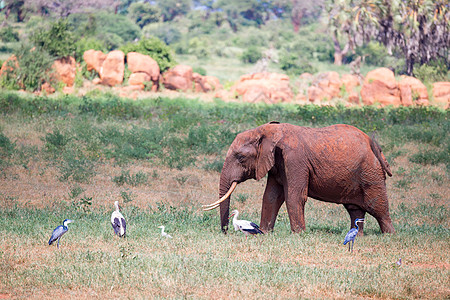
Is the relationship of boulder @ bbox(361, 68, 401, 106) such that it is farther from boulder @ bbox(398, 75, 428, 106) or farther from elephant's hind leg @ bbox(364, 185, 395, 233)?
elephant's hind leg @ bbox(364, 185, 395, 233)

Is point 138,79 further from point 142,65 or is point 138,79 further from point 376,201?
point 376,201

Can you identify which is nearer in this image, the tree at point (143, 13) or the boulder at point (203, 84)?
the boulder at point (203, 84)

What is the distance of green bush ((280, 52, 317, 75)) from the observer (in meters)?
42.0

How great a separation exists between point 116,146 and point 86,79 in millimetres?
16399

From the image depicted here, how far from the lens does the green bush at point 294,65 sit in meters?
42.0

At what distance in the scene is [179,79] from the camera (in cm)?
3222

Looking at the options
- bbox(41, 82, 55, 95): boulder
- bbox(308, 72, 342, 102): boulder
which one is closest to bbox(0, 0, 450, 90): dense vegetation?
bbox(41, 82, 55, 95): boulder

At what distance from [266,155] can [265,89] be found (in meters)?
22.9

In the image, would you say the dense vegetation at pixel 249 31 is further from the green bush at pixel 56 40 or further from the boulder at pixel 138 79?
the boulder at pixel 138 79

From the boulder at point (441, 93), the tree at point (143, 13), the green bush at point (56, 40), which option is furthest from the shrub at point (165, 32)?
the boulder at point (441, 93)

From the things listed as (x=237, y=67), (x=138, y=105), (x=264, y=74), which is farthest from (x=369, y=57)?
(x=138, y=105)

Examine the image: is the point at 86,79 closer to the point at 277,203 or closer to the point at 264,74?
the point at 264,74

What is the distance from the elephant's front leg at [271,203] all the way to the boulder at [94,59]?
24.0 m

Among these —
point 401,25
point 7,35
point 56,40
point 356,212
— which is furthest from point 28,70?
point 356,212
